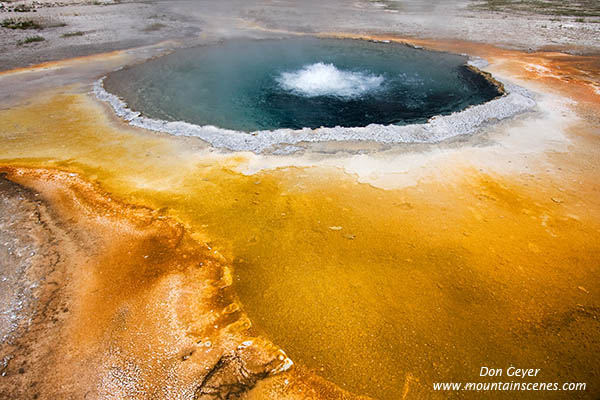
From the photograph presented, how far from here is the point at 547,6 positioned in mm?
23734

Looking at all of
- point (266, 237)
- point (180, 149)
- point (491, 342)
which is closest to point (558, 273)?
point (491, 342)

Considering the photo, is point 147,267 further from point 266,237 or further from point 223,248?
point 266,237

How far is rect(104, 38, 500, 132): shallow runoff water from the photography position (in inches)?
333

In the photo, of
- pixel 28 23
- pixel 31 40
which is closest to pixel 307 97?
pixel 31 40

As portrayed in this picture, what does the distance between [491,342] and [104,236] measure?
191 inches

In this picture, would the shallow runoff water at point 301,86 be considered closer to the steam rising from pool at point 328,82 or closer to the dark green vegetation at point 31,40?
the steam rising from pool at point 328,82

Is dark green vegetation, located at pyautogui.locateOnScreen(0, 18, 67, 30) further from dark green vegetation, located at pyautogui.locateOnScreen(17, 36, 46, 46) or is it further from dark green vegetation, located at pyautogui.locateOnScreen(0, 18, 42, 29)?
dark green vegetation, located at pyautogui.locateOnScreen(17, 36, 46, 46)

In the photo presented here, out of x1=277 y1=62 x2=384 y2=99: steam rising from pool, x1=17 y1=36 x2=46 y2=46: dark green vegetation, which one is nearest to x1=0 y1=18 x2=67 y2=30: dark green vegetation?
x1=17 y1=36 x2=46 y2=46: dark green vegetation

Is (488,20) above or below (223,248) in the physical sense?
above

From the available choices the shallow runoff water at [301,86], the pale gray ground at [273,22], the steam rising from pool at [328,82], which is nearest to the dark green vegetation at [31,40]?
the pale gray ground at [273,22]

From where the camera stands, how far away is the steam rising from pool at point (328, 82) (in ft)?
32.2

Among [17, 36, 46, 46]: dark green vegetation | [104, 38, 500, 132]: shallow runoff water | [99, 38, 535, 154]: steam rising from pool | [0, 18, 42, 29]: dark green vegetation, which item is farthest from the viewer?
[0, 18, 42, 29]: dark green vegetation

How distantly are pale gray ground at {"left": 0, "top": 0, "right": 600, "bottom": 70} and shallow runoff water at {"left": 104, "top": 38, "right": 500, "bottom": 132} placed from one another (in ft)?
12.5

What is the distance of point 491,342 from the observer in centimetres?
324
